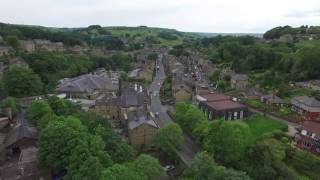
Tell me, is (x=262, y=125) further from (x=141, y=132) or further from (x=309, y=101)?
(x=141, y=132)

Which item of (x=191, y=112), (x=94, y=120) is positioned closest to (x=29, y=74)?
(x=94, y=120)

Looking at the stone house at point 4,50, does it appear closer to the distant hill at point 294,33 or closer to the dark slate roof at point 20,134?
the dark slate roof at point 20,134

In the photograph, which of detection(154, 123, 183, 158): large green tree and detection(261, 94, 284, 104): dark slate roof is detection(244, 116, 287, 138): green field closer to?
detection(261, 94, 284, 104): dark slate roof

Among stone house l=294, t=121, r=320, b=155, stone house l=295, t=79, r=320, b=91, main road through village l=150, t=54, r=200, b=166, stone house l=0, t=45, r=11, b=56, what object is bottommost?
main road through village l=150, t=54, r=200, b=166

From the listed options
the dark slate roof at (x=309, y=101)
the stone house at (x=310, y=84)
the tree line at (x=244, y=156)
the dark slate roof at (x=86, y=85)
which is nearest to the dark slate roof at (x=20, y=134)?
the tree line at (x=244, y=156)

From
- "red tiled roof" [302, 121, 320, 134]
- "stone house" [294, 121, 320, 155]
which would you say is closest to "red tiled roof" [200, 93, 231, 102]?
"red tiled roof" [302, 121, 320, 134]

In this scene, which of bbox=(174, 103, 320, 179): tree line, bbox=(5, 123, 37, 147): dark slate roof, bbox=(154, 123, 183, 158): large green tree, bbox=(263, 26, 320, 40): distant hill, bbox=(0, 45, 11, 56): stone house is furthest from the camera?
bbox=(263, 26, 320, 40): distant hill
